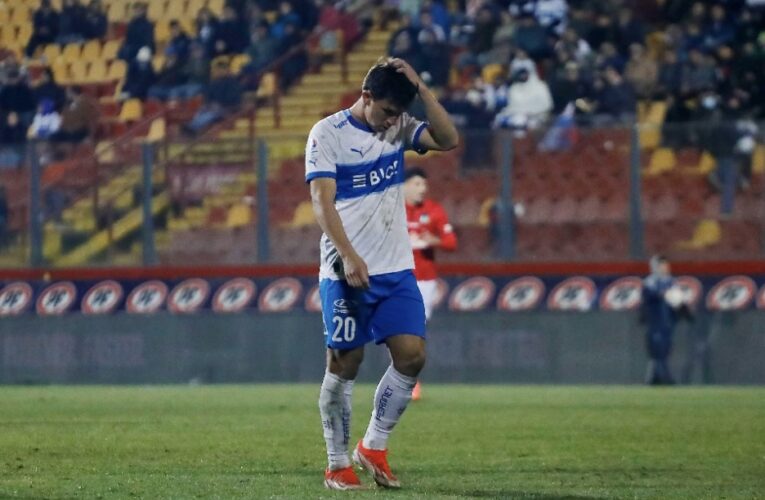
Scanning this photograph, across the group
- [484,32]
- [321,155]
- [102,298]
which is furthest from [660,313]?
[321,155]

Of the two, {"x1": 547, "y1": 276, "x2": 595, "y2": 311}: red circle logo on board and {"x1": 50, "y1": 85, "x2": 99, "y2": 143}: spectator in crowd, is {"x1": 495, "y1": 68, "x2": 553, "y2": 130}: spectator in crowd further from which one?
{"x1": 50, "y1": 85, "x2": 99, "y2": 143}: spectator in crowd

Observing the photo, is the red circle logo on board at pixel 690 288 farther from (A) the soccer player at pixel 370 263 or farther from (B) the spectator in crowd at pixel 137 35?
(A) the soccer player at pixel 370 263

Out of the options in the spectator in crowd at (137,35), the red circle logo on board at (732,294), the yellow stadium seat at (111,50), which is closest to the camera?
the red circle logo on board at (732,294)

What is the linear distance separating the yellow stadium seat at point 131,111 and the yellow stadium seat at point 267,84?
199cm

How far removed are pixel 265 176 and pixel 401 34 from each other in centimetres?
463

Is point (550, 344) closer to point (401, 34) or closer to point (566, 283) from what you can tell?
point (566, 283)

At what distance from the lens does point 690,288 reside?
20781 millimetres

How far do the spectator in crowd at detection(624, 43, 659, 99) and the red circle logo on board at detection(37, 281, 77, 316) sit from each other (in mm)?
8114

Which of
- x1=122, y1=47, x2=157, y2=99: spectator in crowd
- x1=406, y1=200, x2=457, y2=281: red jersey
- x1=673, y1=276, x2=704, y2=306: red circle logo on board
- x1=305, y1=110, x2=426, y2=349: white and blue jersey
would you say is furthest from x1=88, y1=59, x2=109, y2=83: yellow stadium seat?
x1=305, y1=110, x2=426, y2=349: white and blue jersey

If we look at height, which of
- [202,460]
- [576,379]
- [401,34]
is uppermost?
[401,34]

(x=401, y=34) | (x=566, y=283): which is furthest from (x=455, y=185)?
(x=401, y=34)

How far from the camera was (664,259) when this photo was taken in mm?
20281

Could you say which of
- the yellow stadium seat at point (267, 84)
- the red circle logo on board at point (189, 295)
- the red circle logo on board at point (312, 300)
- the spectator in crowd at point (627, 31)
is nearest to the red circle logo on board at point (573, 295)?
the red circle logo on board at point (312, 300)

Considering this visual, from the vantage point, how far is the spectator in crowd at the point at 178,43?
27266 millimetres
